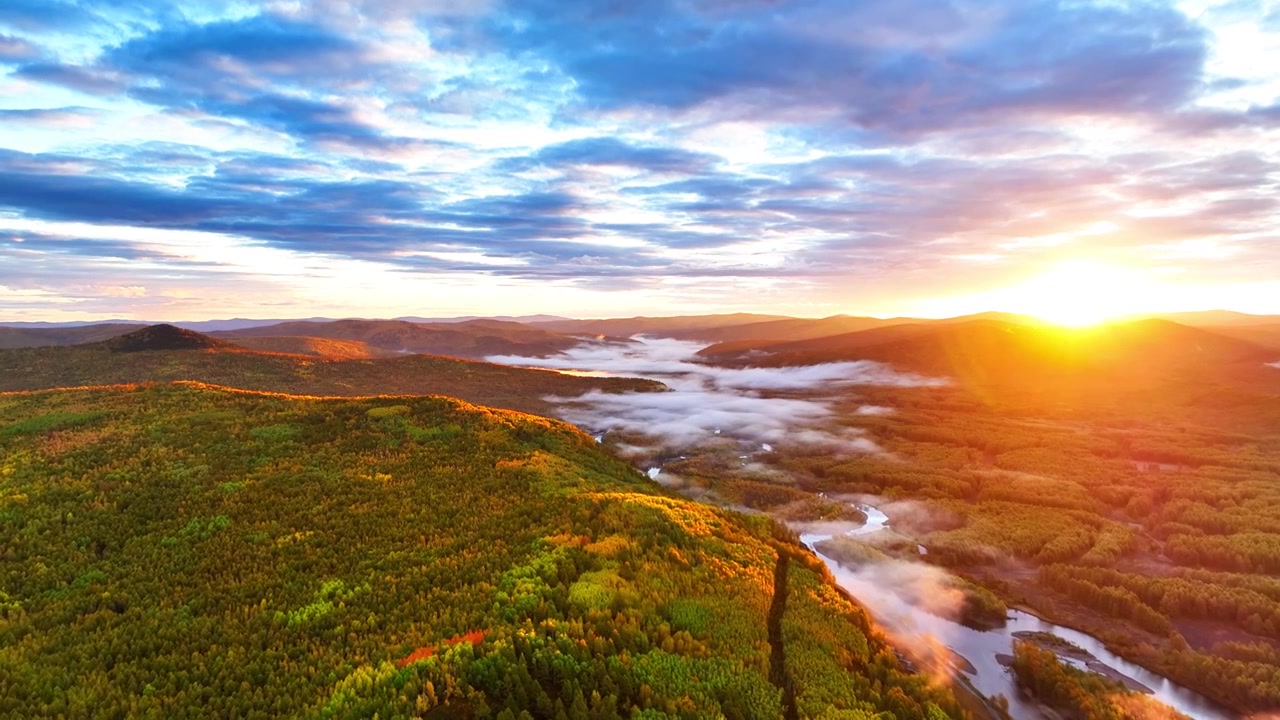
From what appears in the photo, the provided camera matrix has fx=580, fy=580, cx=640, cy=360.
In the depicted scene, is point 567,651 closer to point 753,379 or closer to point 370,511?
point 370,511

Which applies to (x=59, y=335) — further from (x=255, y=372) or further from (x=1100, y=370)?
(x=1100, y=370)

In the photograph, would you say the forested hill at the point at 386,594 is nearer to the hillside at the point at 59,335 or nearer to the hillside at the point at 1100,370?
the hillside at the point at 1100,370

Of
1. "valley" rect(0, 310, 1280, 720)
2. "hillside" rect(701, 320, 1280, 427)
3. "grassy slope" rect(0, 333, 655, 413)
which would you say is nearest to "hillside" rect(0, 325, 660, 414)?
"grassy slope" rect(0, 333, 655, 413)

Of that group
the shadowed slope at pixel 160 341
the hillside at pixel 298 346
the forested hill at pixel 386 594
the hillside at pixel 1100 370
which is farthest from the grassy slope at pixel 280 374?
the hillside at pixel 1100 370

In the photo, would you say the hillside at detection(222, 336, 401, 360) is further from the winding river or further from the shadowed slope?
the winding river

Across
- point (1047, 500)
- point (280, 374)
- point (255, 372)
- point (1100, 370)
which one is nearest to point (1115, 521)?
point (1047, 500)

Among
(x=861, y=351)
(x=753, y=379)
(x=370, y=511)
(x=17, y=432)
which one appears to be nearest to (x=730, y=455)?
(x=370, y=511)
